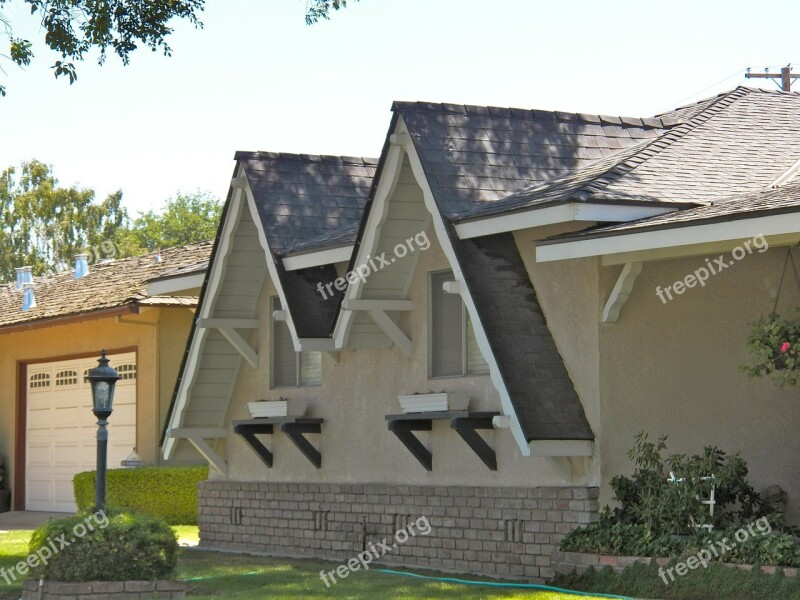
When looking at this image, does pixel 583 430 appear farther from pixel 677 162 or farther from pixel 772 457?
pixel 677 162

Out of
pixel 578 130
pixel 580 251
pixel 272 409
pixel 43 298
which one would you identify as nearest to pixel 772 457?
pixel 580 251

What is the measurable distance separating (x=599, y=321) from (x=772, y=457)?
2.06m

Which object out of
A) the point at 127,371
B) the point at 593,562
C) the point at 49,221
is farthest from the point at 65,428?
the point at 49,221

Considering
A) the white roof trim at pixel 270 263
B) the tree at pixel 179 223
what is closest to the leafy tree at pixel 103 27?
the white roof trim at pixel 270 263

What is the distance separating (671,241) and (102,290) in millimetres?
16199

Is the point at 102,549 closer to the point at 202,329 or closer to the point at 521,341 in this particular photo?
the point at 521,341

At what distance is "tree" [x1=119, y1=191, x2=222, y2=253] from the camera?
7169 cm

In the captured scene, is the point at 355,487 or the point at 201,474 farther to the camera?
the point at 201,474

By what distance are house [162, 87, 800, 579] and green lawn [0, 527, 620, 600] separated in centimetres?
104

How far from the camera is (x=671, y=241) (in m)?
11.6

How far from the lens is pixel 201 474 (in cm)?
2262

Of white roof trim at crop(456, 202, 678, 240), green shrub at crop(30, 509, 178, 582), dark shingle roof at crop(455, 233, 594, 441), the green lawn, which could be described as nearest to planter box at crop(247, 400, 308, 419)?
the green lawn

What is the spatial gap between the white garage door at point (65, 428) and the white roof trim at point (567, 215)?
13023mm

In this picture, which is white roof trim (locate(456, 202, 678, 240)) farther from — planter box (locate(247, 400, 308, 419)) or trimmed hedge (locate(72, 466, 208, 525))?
trimmed hedge (locate(72, 466, 208, 525))
